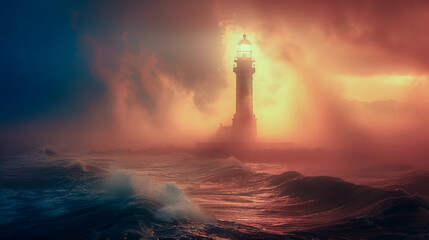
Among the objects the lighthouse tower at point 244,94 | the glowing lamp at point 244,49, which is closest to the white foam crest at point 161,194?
the lighthouse tower at point 244,94

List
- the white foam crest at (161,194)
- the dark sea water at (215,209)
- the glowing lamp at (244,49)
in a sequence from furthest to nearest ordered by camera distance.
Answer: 1. the glowing lamp at (244,49)
2. the white foam crest at (161,194)
3. the dark sea water at (215,209)

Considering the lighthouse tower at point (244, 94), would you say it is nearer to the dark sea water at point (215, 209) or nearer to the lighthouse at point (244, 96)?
the lighthouse at point (244, 96)

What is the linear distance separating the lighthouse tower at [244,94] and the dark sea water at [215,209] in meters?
15.5

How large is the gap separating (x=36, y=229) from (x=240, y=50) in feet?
89.4

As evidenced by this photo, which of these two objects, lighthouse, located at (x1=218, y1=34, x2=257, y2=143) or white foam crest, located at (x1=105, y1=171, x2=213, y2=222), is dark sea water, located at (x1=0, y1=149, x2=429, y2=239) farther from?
lighthouse, located at (x1=218, y1=34, x2=257, y2=143)

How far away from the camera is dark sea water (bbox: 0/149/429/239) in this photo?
959 cm

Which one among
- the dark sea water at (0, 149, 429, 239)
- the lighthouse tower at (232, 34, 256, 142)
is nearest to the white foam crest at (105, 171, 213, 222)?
the dark sea water at (0, 149, 429, 239)

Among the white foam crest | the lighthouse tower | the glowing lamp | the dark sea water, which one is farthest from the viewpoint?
the glowing lamp

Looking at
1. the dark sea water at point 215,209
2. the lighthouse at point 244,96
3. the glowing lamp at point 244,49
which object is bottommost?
the dark sea water at point 215,209

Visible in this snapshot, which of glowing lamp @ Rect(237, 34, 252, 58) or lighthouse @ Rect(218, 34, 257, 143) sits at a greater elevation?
glowing lamp @ Rect(237, 34, 252, 58)

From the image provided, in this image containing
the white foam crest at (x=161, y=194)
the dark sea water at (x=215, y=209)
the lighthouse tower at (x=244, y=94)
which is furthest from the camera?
the lighthouse tower at (x=244, y=94)

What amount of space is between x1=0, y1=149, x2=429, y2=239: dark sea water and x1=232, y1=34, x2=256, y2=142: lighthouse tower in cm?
1549

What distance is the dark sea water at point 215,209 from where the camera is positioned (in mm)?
9586

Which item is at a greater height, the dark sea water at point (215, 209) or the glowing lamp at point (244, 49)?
the glowing lamp at point (244, 49)
